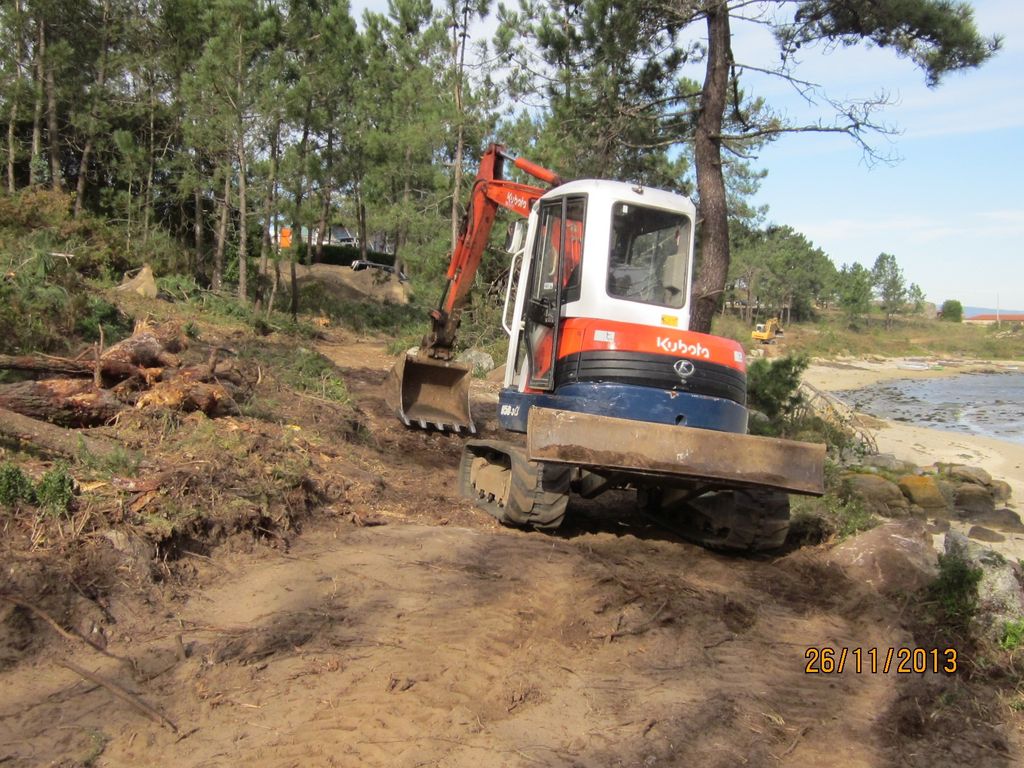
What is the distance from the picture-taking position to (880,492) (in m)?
12.5

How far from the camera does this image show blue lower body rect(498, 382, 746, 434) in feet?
21.0

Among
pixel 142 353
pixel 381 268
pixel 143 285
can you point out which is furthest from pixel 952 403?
pixel 142 353

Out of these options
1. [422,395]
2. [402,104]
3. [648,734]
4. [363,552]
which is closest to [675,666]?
[648,734]

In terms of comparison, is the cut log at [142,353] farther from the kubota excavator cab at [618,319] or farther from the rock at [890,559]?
the rock at [890,559]

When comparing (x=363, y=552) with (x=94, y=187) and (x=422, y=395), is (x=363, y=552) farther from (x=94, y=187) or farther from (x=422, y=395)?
(x=94, y=187)

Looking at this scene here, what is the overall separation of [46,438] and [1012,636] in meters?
6.67

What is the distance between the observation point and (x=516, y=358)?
7.66 meters

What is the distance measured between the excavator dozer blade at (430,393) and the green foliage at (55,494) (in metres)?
5.01

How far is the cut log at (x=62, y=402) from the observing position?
6.57 metres

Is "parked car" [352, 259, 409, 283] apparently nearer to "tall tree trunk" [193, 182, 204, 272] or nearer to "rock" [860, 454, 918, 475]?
"tall tree trunk" [193, 182, 204, 272]

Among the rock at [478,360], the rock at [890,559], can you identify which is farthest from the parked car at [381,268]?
the rock at [890,559]

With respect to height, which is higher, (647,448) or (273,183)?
(273,183)

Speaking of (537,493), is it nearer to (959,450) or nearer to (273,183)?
(273,183)

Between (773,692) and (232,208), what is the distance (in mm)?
18417
